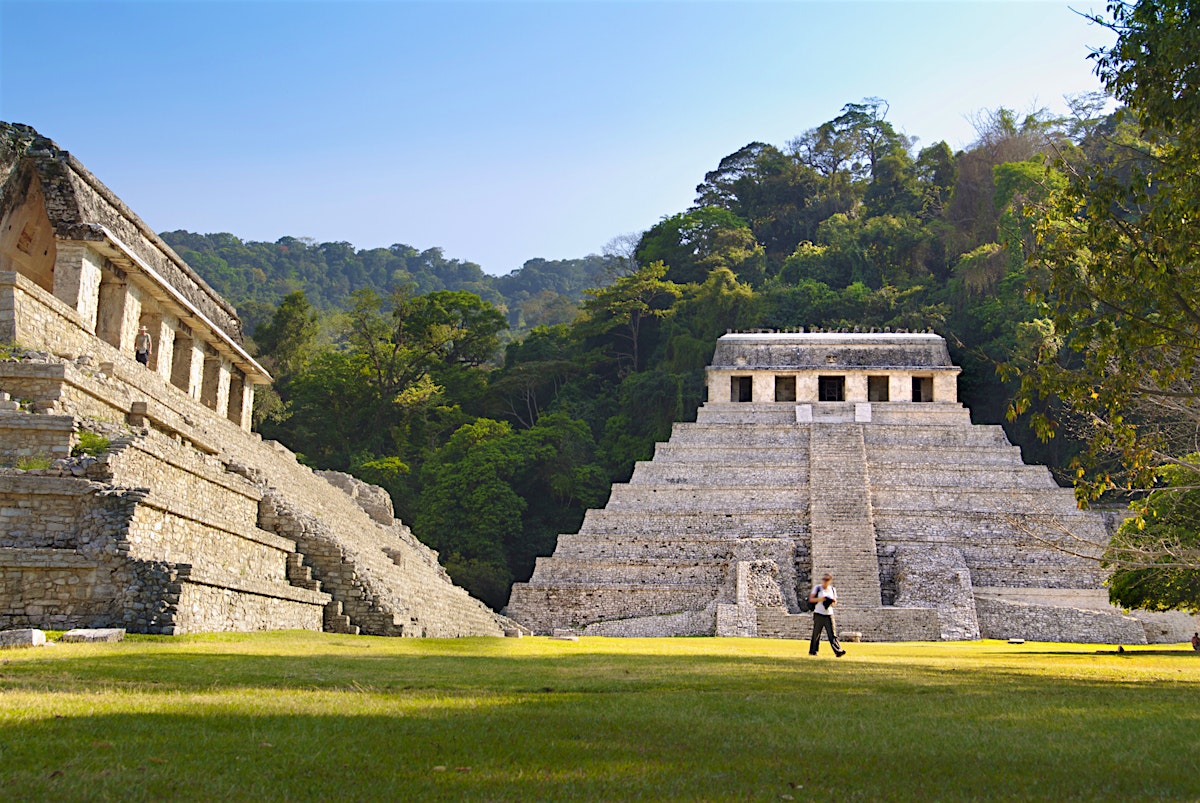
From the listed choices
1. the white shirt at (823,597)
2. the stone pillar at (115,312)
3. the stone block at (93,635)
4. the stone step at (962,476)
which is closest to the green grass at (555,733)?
the stone block at (93,635)

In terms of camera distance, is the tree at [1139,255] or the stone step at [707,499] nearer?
the tree at [1139,255]

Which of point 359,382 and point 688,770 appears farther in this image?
point 359,382

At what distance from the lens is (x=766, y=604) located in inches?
961

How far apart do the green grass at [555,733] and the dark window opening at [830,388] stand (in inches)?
1095

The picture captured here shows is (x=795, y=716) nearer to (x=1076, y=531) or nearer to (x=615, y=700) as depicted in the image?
(x=615, y=700)

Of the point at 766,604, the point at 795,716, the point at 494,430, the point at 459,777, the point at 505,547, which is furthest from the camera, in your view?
the point at 494,430

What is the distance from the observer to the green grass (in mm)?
5051

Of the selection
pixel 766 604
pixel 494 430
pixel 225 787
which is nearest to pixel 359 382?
pixel 494 430

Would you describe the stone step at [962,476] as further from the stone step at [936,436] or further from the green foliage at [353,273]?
the green foliage at [353,273]

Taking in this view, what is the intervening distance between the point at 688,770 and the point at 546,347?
47.1 m

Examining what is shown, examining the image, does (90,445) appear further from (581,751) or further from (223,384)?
(223,384)

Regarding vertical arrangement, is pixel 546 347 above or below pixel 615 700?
above

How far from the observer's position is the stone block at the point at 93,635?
10.8m

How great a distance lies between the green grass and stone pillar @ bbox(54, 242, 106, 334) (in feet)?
30.2
